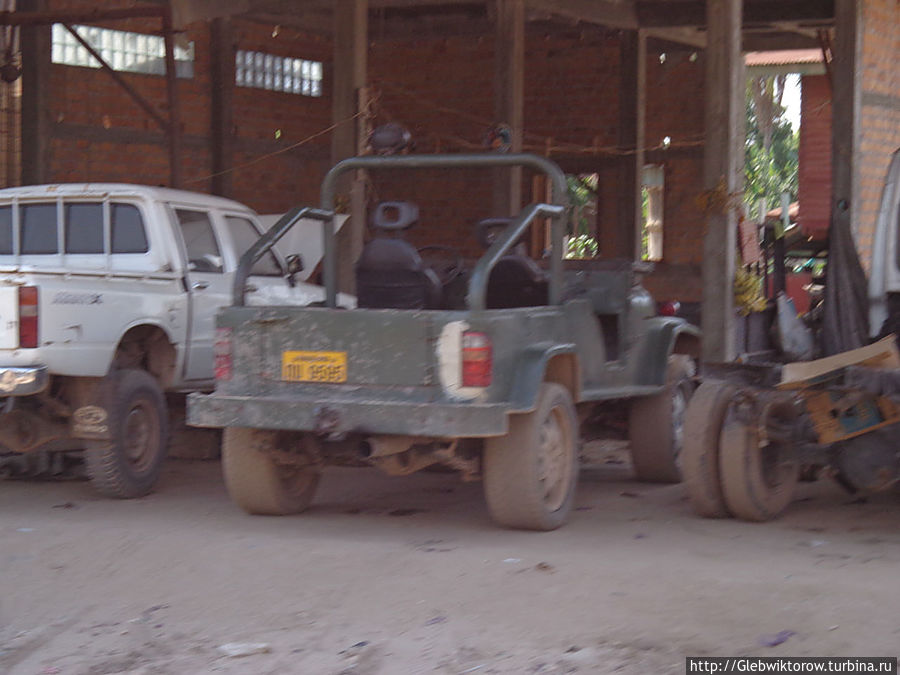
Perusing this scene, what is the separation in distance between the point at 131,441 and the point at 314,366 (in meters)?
1.94

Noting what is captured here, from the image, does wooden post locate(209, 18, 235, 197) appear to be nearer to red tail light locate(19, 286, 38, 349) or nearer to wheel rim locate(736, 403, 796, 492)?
red tail light locate(19, 286, 38, 349)

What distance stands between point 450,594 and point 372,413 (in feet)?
4.24

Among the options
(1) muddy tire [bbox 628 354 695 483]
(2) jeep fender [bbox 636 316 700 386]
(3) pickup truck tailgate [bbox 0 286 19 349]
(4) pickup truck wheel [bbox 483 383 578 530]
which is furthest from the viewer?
(1) muddy tire [bbox 628 354 695 483]

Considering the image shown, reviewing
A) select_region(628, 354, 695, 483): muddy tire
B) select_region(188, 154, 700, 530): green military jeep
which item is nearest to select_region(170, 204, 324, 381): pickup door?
select_region(188, 154, 700, 530): green military jeep

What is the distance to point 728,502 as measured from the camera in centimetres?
712

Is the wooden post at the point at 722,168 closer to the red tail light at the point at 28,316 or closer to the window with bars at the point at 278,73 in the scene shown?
the red tail light at the point at 28,316

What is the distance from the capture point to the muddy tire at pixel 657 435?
28.4ft

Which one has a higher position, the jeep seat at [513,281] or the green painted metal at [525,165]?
the green painted metal at [525,165]

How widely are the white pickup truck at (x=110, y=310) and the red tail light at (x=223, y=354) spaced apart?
1096 millimetres

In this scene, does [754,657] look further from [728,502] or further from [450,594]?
[728,502]

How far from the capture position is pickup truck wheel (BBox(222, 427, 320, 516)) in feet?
23.9

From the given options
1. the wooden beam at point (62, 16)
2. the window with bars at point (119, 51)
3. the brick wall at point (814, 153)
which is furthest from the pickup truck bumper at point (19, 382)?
the brick wall at point (814, 153)

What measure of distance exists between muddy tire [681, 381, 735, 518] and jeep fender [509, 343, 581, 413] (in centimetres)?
69

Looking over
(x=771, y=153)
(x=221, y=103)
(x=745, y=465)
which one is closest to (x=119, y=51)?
(x=221, y=103)
